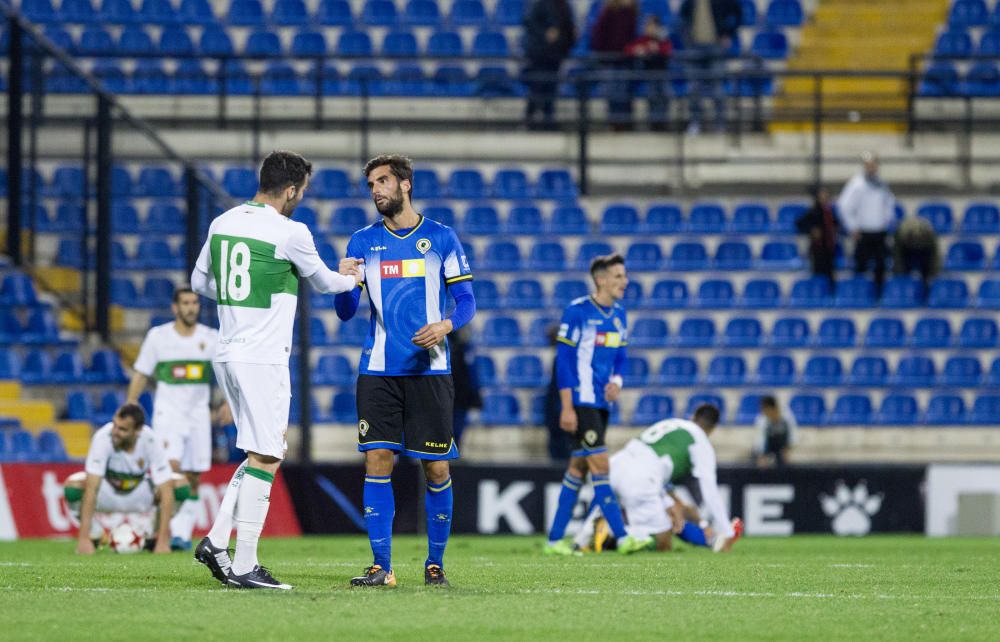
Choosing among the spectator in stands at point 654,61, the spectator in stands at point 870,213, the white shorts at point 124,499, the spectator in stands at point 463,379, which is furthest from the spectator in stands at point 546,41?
the white shorts at point 124,499

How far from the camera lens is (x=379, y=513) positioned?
348 inches

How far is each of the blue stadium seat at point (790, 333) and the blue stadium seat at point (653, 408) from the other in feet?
6.04

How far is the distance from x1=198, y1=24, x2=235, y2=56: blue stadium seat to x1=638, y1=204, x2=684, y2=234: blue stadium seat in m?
6.38

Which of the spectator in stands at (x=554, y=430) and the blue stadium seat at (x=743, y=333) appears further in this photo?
the blue stadium seat at (x=743, y=333)

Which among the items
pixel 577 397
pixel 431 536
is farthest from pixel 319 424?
pixel 431 536

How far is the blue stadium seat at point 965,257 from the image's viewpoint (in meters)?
22.5

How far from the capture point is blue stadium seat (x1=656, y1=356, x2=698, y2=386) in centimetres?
2095

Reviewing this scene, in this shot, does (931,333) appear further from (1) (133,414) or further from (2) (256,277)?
(2) (256,277)

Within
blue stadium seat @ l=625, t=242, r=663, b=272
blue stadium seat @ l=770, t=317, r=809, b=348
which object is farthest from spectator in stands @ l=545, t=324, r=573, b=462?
blue stadium seat @ l=770, t=317, r=809, b=348

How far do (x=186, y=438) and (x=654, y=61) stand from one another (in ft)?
34.9

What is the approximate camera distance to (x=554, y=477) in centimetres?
1859

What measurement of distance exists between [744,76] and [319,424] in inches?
284

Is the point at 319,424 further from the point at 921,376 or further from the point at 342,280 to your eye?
the point at 342,280

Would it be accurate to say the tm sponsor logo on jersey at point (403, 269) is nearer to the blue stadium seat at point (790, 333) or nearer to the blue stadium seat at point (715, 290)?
the blue stadium seat at point (790, 333)
